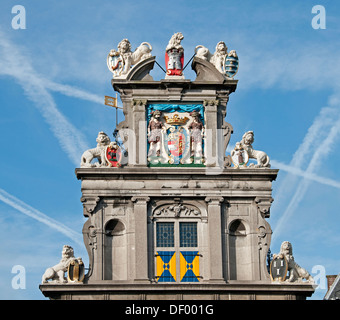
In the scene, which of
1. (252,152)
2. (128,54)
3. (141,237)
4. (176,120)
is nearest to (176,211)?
(141,237)

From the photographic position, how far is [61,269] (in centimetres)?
4412

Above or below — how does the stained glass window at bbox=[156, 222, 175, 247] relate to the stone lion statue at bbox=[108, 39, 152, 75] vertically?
below

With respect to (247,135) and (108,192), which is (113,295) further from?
(247,135)

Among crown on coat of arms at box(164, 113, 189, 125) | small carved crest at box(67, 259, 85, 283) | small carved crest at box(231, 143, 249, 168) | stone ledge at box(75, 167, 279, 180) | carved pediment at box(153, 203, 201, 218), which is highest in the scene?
crown on coat of arms at box(164, 113, 189, 125)

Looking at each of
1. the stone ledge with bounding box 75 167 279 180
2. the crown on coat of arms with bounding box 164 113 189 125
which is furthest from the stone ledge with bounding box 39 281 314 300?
the crown on coat of arms with bounding box 164 113 189 125

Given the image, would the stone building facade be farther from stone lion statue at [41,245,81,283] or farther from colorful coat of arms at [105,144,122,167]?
stone lion statue at [41,245,81,283]

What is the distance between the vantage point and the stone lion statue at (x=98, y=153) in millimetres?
45688

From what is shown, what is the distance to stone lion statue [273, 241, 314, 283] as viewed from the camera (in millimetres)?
44688

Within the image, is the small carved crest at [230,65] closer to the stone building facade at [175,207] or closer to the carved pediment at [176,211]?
the stone building facade at [175,207]

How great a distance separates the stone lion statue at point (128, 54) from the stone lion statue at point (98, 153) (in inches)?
113

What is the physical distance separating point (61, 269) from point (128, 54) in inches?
368

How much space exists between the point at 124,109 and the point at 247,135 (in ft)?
16.6

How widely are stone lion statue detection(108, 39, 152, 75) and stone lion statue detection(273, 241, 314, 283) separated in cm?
951

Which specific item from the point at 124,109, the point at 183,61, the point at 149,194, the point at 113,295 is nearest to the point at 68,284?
the point at 113,295
